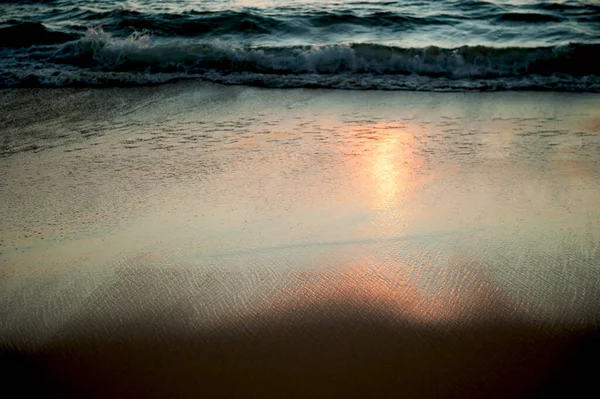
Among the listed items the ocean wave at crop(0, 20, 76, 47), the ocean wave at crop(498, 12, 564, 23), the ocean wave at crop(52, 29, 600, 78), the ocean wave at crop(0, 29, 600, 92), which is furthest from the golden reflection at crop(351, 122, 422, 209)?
the ocean wave at crop(0, 20, 76, 47)

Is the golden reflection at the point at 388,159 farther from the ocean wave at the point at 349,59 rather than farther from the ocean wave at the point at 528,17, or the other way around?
the ocean wave at the point at 528,17

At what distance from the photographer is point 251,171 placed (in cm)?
345

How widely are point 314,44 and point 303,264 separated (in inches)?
221

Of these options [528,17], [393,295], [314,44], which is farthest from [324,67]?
[393,295]

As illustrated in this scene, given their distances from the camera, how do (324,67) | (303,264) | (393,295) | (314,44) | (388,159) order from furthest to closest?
(314,44) → (324,67) → (388,159) → (303,264) → (393,295)

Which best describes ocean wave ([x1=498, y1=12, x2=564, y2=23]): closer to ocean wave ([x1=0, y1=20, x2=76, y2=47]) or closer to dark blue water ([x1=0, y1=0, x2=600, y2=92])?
dark blue water ([x1=0, y1=0, x2=600, y2=92])

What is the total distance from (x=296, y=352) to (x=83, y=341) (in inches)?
33.8

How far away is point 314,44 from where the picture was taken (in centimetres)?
732

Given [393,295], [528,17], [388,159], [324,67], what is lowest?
[393,295]

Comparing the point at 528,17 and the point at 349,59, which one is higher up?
the point at 528,17

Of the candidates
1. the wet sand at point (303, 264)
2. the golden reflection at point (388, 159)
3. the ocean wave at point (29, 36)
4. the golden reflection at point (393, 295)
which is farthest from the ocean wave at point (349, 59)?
the golden reflection at point (393, 295)

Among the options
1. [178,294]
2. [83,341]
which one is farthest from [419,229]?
[83,341]

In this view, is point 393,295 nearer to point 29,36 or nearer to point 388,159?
point 388,159

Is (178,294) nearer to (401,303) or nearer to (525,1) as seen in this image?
(401,303)
